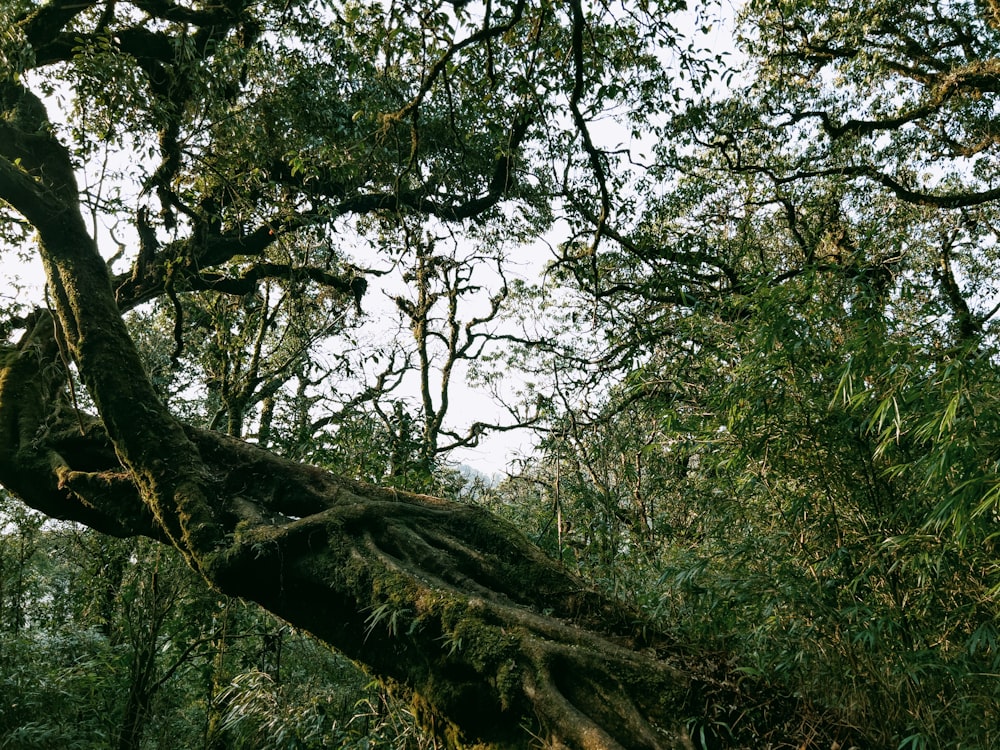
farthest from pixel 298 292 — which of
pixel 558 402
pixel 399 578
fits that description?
pixel 399 578

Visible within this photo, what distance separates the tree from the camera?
259 cm

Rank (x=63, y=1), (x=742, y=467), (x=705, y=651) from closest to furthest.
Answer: (x=705, y=651) < (x=742, y=467) < (x=63, y=1)

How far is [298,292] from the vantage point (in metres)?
6.74

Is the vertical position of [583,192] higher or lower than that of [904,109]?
lower

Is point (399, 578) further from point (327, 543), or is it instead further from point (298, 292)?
point (298, 292)

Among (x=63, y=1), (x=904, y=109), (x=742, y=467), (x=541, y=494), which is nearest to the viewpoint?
(x=742, y=467)

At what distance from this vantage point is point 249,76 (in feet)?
19.5

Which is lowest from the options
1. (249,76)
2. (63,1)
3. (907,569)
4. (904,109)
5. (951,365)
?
(907,569)

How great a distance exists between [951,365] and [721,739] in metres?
1.51

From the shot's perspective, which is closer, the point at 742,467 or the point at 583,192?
the point at 742,467

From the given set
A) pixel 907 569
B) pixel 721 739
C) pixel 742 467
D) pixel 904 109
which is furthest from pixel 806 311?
pixel 904 109

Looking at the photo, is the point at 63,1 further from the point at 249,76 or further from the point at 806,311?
the point at 806,311

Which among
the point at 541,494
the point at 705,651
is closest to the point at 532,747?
the point at 705,651

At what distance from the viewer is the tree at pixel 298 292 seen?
259 centimetres
